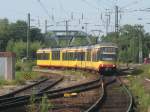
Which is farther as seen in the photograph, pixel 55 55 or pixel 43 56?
pixel 43 56

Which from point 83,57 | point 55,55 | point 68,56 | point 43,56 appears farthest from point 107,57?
point 43,56

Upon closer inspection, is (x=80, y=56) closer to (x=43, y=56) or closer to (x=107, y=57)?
(x=107, y=57)

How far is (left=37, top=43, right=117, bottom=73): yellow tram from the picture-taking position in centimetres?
4766

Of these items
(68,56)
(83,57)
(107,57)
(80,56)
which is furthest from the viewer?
(68,56)

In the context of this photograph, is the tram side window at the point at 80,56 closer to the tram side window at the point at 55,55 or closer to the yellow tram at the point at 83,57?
the yellow tram at the point at 83,57

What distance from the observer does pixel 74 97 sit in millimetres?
24719

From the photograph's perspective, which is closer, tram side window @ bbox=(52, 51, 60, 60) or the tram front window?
the tram front window

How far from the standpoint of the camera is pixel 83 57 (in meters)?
54.7

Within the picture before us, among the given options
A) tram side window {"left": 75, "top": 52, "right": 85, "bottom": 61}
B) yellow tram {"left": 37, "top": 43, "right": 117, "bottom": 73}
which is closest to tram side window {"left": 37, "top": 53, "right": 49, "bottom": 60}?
yellow tram {"left": 37, "top": 43, "right": 117, "bottom": 73}

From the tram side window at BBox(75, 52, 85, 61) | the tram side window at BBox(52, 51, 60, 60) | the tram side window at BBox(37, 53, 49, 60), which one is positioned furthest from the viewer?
the tram side window at BBox(37, 53, 49, 60)

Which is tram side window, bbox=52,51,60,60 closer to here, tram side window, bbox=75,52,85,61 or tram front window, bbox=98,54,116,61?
tram side window, bbox=75,52,85,61

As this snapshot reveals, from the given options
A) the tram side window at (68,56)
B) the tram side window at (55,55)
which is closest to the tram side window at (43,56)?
the tram side window at (55,55)

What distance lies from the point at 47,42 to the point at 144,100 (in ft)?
401

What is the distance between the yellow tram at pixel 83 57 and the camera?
47.7 meters
